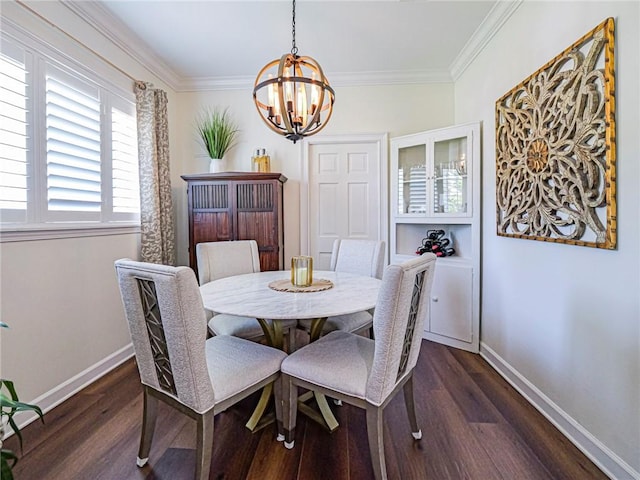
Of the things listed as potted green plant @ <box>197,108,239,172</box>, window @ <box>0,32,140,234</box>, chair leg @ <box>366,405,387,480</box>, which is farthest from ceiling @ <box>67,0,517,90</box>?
chair leg @ <box>366,405,387,480</box>

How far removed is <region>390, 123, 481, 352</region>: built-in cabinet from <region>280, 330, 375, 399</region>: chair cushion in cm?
150

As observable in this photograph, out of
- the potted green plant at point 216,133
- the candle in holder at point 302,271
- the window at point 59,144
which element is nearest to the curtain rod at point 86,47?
the window at point 59,144

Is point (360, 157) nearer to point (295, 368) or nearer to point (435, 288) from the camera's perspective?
point (435, 288)

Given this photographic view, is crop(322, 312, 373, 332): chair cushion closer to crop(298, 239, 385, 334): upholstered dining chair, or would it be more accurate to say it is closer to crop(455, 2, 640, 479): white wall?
crop(298, 239, 385, 334): upholstered dining chair

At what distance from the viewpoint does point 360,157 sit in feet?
11.5

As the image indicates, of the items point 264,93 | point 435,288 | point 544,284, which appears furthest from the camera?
point 264,93

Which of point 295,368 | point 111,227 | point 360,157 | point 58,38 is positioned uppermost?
point 58,38

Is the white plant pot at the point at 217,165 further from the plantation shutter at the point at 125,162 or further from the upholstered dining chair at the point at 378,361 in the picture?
the upholstered dining chair at the point at 378,361

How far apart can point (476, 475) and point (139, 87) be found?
3.55 m

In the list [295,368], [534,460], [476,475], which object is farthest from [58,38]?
[534,460]

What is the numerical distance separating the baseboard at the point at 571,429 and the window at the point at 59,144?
10.2 ft

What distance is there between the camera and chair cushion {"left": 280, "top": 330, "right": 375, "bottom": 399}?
4.47 ft

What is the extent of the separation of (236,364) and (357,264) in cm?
134

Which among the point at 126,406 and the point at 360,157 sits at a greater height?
the point at 360,157
